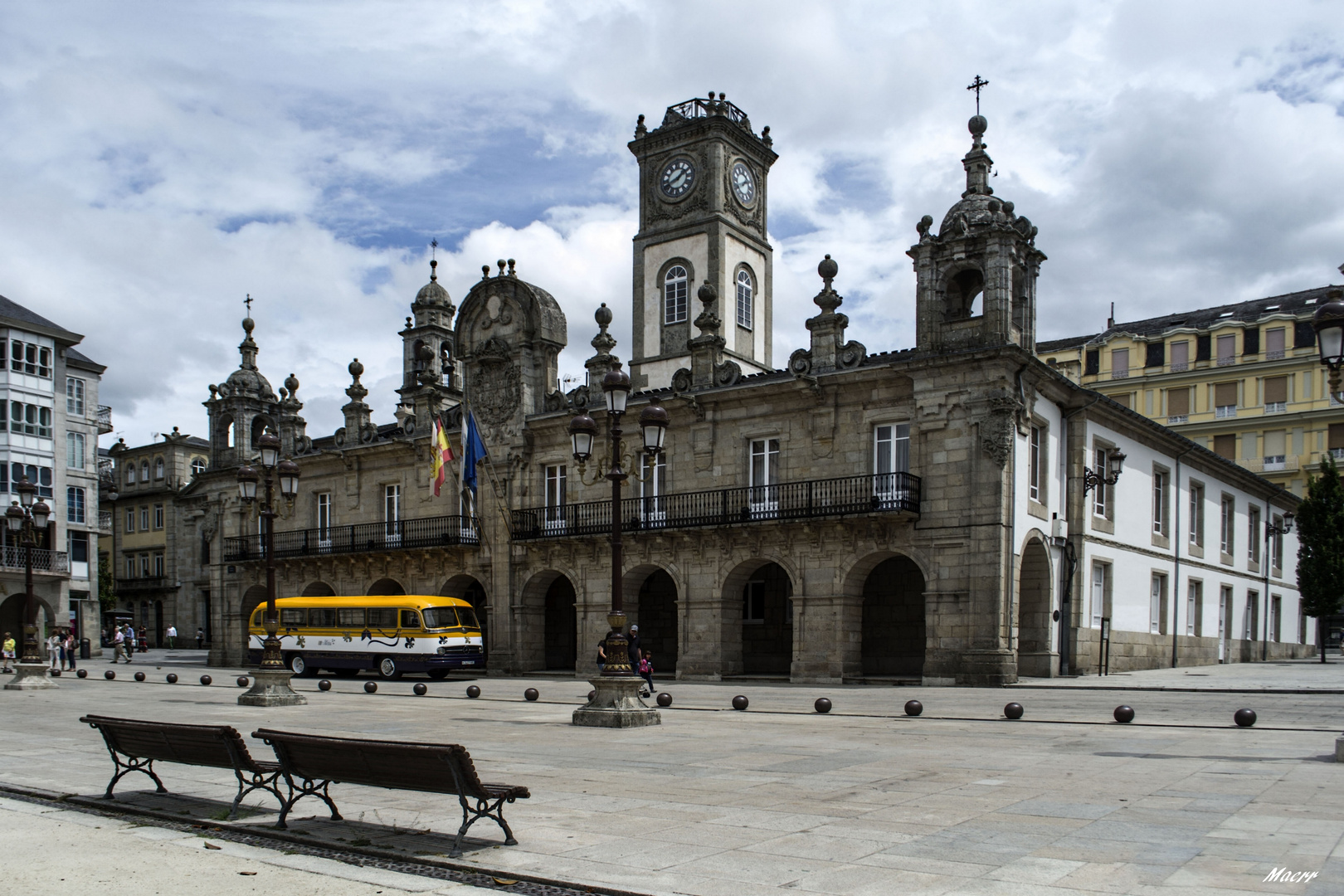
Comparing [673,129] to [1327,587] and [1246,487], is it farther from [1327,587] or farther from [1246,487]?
[1327,587]

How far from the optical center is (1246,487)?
41500mm

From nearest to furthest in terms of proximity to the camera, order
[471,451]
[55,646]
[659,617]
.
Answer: [471,451], [659,617], [55,646]

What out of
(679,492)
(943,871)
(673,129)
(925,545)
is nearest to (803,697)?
(925,545)

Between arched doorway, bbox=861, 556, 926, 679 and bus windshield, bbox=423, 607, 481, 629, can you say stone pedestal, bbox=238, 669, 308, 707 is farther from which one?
arched doorway, bbox=861, 556, 926, 679

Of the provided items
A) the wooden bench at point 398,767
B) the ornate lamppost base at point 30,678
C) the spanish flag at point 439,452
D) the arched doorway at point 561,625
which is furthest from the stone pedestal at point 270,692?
the arched doorway at point 561,625

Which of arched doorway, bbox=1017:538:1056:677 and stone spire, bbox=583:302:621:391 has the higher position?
stone spire, bbox=583:302:621:391

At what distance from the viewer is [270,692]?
20.7 m

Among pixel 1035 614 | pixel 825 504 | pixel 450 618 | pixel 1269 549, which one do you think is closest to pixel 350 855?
pixel 825 504

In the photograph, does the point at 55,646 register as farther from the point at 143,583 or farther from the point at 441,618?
the point at 143,583

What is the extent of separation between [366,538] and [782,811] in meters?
33.0

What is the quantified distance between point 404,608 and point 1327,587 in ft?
105

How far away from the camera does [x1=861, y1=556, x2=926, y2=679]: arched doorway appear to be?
1155 inches

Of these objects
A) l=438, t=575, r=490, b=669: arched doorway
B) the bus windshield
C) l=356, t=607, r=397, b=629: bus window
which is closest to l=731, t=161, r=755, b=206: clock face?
l=438, t=575, r=490, b=669: arched doorway

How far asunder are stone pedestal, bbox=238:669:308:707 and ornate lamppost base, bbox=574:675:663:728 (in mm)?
7242
